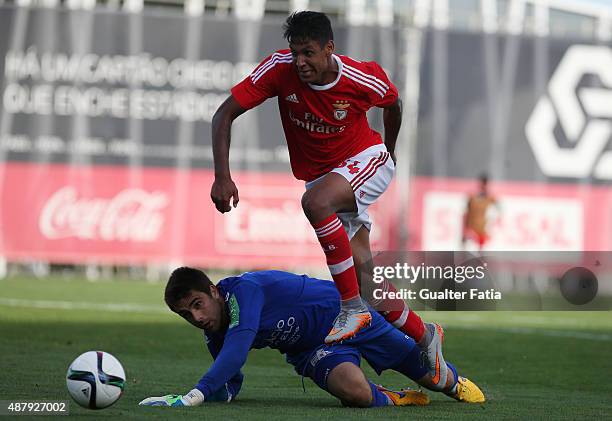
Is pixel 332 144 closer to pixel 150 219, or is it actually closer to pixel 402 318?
pixel 402 318

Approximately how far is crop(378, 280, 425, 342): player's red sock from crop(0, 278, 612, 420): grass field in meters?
0.43

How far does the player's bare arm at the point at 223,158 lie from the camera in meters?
6.39

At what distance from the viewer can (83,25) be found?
821 inches

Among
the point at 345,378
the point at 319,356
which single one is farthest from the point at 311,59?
the point at 345,378

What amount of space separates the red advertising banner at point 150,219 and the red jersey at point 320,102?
13.3 m

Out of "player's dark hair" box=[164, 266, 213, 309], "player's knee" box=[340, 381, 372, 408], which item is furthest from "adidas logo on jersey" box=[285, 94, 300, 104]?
"player's knee" box=[340, 381, 372, 408]

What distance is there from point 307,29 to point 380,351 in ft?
6.22

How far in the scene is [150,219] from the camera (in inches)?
812

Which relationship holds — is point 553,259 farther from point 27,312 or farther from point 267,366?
point 267,366

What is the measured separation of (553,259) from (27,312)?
1053 cm

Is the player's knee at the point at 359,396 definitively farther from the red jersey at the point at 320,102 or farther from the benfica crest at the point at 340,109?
the benfica crest at the point at 340,109

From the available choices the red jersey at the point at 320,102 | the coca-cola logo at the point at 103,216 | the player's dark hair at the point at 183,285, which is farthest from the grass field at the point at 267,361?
the coca-cola logo at the point at 103,216

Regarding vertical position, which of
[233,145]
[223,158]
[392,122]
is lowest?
[233,145]

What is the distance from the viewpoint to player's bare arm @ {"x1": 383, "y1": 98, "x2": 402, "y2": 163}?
7253 millimetres
